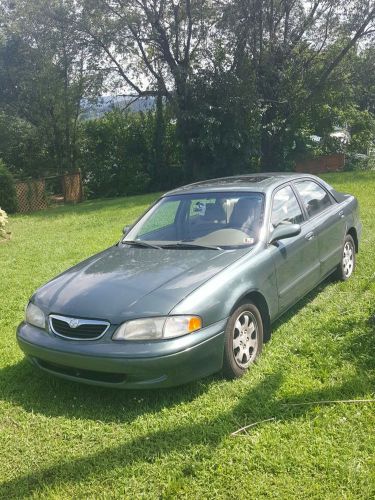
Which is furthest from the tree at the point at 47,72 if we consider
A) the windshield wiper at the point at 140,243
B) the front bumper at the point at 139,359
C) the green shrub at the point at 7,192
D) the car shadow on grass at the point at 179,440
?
the car shadow on grass at the point at 179,440

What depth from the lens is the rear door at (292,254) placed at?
13.8ft

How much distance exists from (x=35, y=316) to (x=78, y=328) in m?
0.54

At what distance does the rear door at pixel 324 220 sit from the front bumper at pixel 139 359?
2.05 metres

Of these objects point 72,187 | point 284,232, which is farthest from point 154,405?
point 72,187

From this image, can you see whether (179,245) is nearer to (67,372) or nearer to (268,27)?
(67,372)

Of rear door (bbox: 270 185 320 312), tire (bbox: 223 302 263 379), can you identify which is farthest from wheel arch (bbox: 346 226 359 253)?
tire (bbox: 223 302 263 379)

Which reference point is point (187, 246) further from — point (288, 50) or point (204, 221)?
point (288, 50)

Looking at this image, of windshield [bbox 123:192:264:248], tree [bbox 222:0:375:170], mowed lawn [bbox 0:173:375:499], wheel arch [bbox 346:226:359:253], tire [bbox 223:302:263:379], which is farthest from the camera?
tree [bbox 222:0:375:170]

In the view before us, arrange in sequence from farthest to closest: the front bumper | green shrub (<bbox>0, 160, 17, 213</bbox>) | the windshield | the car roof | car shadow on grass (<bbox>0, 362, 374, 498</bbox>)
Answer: green shrub (<bbox>0, 160, 17, 213</bbox>) → the car roof → the windshield → the front bumper → car shadow on grass (<bbox>0, 362, 374, 498</bbox>)

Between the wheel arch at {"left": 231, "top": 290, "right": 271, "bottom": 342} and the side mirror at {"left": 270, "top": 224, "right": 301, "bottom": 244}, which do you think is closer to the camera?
the wheel arch at {"left": 231, "top": 290, "right": 271, "bottom": 342}

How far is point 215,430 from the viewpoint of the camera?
3014 millimetres

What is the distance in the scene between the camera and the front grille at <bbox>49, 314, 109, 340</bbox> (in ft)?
10.8

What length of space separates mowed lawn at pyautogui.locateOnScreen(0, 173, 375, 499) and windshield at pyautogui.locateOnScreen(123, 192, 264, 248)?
39.5 inches

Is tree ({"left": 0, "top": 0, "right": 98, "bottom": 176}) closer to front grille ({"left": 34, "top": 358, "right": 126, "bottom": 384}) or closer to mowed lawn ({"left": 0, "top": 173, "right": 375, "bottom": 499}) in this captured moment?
mowed lawn ({"left": 0, "top": 173, "right": 375, "bottom": 499})
